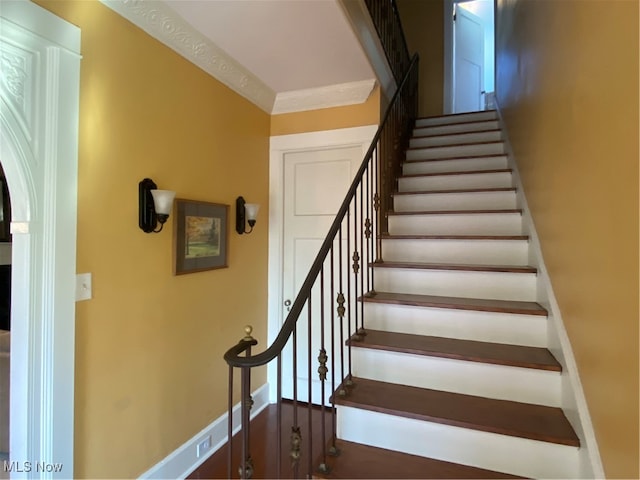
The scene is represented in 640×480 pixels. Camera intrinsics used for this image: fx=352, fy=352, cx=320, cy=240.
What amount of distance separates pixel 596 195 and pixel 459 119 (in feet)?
A: 10.6

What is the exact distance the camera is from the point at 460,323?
1.88 m

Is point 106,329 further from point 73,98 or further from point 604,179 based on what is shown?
point 604,179

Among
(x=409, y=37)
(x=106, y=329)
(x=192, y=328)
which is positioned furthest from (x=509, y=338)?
(x=409, y=37)

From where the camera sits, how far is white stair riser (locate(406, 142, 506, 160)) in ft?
10.7

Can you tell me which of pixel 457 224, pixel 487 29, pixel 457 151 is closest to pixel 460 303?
pixel 457 224

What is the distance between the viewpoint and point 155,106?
2.01 m

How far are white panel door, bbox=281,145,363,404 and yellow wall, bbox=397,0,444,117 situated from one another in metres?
2.82

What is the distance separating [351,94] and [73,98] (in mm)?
2013

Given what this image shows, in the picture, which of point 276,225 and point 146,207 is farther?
point 276,225

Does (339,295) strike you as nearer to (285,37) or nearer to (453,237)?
(453,237)

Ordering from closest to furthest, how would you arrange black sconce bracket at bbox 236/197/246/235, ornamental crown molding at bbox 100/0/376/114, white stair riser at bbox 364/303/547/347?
white stair riser at bbox 364/303/547/347
ornamental crown molding at bbox 100/0/376/114
black sconce bracket at bbox 236/197/246/235

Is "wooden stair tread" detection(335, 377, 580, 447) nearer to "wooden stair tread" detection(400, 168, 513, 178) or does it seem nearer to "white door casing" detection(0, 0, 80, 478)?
"white door casing" detection(0, 0, 80, 478)

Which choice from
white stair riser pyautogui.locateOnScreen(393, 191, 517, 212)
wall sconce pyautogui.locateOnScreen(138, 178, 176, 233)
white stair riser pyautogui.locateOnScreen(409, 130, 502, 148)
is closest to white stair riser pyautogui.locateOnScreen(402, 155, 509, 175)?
white stair riser pyautogui.locateOnScreen(409, 130, 502, 148)

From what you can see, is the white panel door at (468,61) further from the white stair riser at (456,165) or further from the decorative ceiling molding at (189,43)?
the decorative ceiling molding at (189,43)
